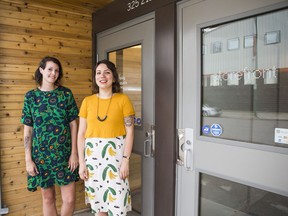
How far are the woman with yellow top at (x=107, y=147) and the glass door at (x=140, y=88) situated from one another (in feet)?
1.16

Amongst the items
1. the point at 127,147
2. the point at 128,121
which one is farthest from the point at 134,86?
the point at 127,147

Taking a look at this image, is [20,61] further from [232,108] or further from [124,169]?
[232,108]

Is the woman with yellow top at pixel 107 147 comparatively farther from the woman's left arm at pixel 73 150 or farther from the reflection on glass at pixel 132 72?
the reflection on glass at pixel 132 72

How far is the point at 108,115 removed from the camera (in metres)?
1.85

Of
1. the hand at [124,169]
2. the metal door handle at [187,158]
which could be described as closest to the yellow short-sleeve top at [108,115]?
the hand at [124,169]

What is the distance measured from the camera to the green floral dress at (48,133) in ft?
6.68

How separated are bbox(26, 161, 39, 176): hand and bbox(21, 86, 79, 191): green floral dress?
3 cm

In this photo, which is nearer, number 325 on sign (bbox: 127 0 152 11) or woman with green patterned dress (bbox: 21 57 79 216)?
woman with green patterned dress (bbox: 21 57 79 216)

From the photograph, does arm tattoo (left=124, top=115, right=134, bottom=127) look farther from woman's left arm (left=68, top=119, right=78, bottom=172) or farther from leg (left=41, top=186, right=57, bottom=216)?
leg (left=41, top=186, right=57, bottom=216)

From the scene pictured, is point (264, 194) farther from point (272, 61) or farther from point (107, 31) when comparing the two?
point (107, 31)

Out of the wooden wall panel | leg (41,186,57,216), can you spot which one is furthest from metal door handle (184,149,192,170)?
the wooden wall panel

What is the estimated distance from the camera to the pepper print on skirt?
1.83m

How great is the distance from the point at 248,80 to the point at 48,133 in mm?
1572

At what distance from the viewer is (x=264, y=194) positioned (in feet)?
4.85
